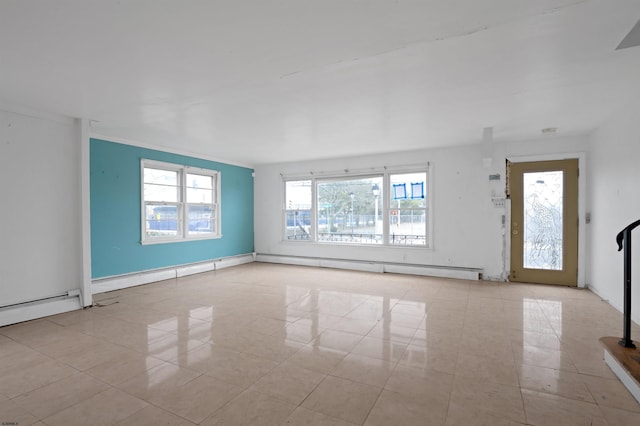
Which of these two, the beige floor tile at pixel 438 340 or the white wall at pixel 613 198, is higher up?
the white wall at pixel 613 198

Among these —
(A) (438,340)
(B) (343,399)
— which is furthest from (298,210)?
(B) (343,399)

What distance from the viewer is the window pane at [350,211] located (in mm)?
7098

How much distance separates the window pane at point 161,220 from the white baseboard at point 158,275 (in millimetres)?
724

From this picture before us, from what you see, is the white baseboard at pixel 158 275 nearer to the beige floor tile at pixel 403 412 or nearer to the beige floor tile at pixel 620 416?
the beige floor tile at pixel 403 412

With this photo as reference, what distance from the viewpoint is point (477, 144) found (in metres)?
6.02

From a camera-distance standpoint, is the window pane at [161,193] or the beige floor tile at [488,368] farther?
the window pane at [161,193]

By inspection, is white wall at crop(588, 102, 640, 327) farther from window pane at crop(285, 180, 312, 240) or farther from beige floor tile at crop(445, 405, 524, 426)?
window pane at crop(285, 180, 312, 240)

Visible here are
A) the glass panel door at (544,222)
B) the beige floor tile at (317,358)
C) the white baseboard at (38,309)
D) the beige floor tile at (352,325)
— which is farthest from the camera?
the glass panel door at (544,222)

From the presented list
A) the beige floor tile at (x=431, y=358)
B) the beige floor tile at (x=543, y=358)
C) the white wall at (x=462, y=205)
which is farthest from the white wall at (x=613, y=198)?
the beige floor tile at (x=431, y=358)

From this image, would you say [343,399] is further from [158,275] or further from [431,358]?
[158,275]

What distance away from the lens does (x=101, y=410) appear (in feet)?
6.92

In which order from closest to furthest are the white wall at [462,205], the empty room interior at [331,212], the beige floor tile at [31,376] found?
the empty room interior at [331,212]
the beige floor tile at [31,376]
the white wall at [462,205]

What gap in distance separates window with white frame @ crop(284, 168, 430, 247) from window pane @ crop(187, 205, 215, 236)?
74.7 inches

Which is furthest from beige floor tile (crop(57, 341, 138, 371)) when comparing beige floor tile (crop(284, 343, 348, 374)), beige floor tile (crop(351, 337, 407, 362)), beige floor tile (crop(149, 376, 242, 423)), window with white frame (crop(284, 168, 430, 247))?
window with white frame (crop(284, 168, 430, 247))
